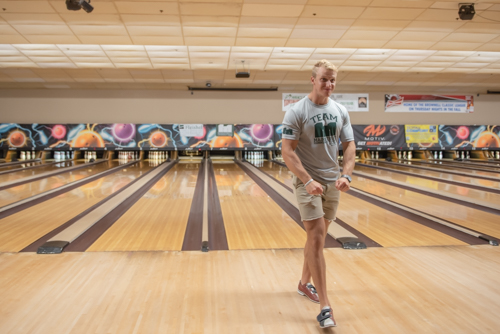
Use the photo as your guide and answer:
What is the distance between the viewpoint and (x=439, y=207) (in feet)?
15.1

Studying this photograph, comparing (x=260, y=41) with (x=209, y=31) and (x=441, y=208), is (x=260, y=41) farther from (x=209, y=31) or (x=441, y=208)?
(x=441, y=208)

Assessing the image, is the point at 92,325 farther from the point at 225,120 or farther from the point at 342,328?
the point at 225,120

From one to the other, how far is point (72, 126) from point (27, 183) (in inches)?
208

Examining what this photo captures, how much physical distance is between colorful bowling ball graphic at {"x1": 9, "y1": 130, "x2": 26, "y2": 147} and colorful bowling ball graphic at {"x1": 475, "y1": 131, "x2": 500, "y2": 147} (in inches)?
507

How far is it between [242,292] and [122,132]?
10117mm

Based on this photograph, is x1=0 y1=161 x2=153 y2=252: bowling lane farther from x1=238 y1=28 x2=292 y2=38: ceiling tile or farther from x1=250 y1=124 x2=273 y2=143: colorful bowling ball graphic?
x1=250 y1=124 x2=273 y2=143: colorful bowling ball graphic

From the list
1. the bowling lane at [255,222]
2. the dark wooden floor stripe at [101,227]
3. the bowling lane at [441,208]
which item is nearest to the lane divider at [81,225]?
the dark wooden floor stripe at [101,227]

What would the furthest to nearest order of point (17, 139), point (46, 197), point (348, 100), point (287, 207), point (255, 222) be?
1. point (348, 100)
2. point (17, 139)
3. point (46, 197)
4. point (287, 207)
5. point (255, 222)

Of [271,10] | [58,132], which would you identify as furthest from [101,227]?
[58,132]

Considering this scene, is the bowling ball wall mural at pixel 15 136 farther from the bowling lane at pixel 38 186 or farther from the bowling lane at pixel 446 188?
the bowling lane at pixel 446 188

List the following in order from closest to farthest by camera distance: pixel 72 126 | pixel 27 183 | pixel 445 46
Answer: pixel 27 183 < pixel 445 46 < pixel 72 126

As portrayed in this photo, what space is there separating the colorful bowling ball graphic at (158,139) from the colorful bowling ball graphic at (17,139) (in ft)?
11.2

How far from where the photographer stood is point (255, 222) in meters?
3.92

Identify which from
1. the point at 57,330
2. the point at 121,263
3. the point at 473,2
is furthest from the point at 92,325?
the point at 473,2
